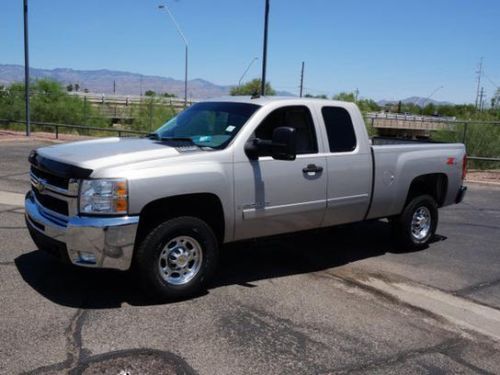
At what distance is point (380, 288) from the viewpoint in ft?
19.9

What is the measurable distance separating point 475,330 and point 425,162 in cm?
298

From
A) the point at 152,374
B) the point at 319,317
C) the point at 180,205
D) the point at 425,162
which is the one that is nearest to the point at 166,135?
the point at 180,205

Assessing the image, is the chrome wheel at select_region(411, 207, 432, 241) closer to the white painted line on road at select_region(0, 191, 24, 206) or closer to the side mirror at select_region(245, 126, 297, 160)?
the side mirror at select_region(245, 126, 297, 160)

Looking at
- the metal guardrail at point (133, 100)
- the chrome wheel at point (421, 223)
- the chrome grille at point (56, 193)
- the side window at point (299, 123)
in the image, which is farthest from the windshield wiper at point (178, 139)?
the metal guardrail at point (133, 100)

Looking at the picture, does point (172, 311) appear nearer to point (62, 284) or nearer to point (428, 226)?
point (62, 284)

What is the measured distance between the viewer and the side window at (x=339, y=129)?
6.46 m

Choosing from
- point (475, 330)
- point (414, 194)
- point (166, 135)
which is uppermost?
point (166, 135)

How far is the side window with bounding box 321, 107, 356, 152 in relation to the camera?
646 centimetres

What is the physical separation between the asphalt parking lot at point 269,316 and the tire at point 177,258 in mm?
167

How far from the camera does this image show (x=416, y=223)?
7.70m

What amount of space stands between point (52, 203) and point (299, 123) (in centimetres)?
275

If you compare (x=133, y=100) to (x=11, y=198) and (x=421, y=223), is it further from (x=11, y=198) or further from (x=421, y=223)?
(x=421, y=223)

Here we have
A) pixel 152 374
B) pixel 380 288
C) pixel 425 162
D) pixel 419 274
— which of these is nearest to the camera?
pixel 152 374

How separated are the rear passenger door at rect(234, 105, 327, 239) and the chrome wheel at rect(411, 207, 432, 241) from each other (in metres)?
1.93
